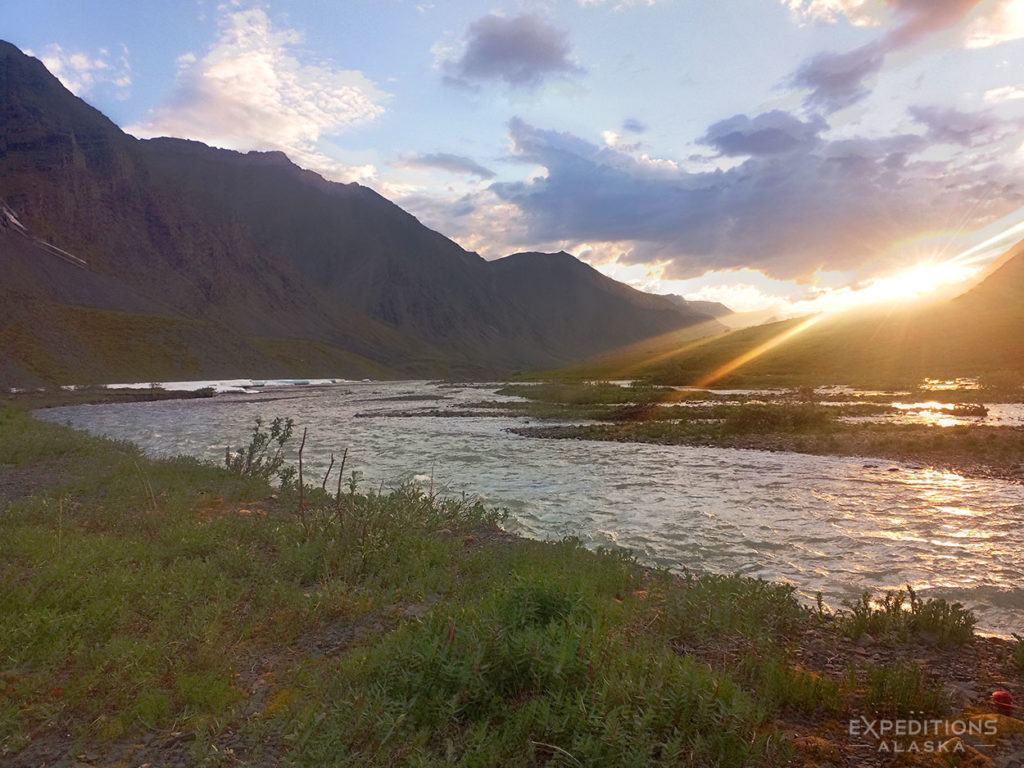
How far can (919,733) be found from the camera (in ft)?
16.2

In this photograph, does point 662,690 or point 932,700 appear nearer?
point 662,690

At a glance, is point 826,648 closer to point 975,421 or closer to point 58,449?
point 58,449

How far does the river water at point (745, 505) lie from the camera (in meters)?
11.0

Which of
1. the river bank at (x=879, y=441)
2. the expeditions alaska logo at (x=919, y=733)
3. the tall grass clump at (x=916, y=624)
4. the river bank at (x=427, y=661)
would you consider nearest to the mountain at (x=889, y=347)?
the river bank at (x=879, y=441)

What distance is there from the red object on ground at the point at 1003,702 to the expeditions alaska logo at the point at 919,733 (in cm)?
56

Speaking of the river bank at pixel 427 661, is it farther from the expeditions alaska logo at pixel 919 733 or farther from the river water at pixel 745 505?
the river water at pixel 745 505

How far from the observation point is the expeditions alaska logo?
471cm

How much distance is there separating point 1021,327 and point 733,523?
378ft

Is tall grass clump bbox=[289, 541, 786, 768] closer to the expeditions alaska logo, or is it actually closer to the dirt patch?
the expeditions alaska logo

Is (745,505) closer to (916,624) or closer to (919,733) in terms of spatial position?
(916,624)

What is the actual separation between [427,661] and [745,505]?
12.9m

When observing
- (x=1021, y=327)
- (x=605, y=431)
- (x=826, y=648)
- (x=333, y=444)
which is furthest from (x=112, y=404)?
(x=1021, y=327)

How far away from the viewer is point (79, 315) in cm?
9994

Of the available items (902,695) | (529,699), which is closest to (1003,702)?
(902,695)
